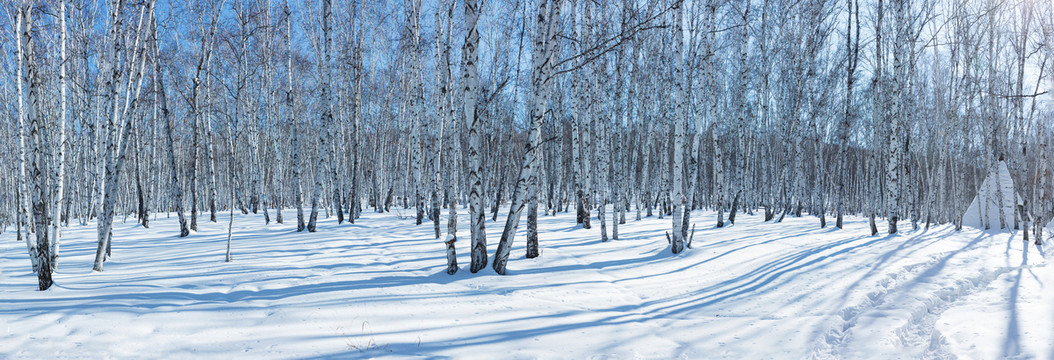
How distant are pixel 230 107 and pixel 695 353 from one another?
26.6 m

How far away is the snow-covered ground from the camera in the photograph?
382cm

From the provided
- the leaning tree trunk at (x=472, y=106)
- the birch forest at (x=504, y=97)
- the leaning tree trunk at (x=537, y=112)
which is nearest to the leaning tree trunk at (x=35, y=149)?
the birch forest at (x=504, y=97)

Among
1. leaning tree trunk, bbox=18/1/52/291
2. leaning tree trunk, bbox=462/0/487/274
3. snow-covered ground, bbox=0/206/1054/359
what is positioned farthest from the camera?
leaning tree trunk, bbox=462/0/487/274

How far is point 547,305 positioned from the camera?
205 inches

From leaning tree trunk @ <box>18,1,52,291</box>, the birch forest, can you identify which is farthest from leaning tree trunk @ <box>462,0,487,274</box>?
leaning tree trunk @ <box>18,1,52,291</box>

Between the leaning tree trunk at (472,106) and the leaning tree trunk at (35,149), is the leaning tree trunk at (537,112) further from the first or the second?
the leaning tree trunk at (35,149)

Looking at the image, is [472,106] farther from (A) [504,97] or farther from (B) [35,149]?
(A) [504,97]

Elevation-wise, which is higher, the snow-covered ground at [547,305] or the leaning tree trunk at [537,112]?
the leaning tree trunk at [537,112]

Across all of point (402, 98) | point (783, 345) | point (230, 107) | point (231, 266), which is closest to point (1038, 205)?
point (783, 345)

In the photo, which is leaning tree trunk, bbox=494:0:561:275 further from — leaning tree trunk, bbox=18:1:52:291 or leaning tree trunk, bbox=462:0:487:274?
leaning tree trunk, bbox=18:1:52:291

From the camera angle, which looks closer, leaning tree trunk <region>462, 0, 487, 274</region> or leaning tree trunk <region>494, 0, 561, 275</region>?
leaning tree trunk <region>462, 0, 487, 274</region>

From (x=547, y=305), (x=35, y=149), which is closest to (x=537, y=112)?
(x=547, y=305)

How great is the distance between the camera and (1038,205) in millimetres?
10438

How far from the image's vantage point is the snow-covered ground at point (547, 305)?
3824mm
